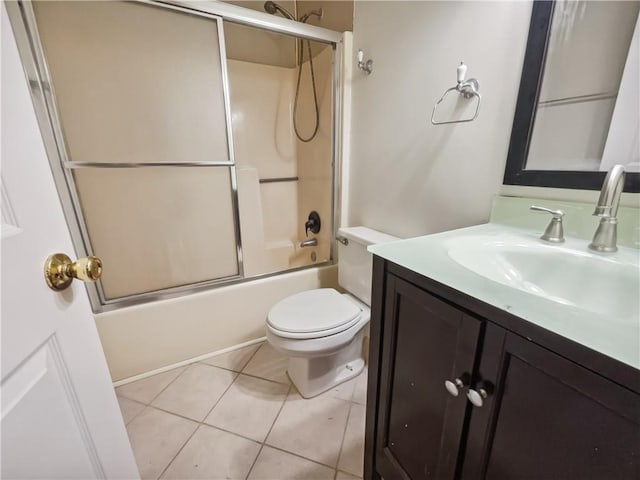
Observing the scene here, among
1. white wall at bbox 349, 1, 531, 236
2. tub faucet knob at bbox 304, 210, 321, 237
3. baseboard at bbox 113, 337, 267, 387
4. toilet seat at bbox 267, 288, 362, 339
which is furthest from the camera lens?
tub faucet knob at bbox 304, 210, 321, 237

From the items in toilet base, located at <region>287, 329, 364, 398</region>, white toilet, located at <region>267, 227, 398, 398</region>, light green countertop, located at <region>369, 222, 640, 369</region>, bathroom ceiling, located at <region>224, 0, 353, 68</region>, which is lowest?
toilet base, located at <region>287, 329, 364, 398</region>

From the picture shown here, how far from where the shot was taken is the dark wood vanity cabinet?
0.38 metres

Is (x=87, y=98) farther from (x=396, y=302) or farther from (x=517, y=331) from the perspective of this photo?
(x=517, y=331)

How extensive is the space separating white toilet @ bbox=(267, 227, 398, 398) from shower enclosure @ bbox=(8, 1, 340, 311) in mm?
448

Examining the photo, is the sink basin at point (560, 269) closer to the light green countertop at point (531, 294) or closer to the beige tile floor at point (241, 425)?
the light green countertop at point (531, 294)

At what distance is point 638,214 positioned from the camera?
0.68 meters

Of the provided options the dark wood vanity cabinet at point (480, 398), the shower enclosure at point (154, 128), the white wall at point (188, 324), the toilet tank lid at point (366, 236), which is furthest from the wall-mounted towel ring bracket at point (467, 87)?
the white wall at point (188, 324)

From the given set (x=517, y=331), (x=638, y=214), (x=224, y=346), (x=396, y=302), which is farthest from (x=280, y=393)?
(x=638, y=214)

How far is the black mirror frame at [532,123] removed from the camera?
0.79 metres

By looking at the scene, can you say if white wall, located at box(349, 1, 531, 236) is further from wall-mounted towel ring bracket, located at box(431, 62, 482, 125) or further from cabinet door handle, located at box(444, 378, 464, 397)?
cabinet door handle, located at box(444, 378, 464, 397)

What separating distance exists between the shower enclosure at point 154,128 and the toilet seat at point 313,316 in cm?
47

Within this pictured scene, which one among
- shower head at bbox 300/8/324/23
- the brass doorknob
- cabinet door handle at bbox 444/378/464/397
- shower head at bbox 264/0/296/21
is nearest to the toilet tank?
cabinet door handle at bbox 444/378/464/397

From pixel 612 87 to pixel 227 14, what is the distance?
5.01 feet

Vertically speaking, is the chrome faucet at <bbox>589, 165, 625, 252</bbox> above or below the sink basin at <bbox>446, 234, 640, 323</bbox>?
above
